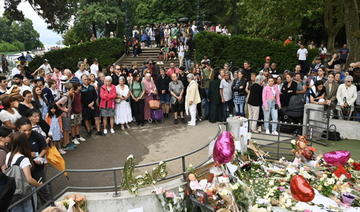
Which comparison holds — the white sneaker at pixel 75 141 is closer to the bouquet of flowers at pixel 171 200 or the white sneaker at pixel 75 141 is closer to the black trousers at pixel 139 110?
the black trousers at pixel 139 110

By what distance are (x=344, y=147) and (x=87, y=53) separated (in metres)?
16.2

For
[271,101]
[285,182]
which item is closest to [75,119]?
[271,101]

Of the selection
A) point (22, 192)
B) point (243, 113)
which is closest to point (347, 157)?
point (243, 113)

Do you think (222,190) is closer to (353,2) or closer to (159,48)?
(353,2)

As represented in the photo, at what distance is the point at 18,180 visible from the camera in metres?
5.54

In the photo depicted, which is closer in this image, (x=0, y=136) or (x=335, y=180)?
(x=0, y=136)

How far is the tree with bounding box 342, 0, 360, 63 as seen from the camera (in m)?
16.9

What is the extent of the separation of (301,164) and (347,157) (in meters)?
1.07

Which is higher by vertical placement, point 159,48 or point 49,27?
point 49,27

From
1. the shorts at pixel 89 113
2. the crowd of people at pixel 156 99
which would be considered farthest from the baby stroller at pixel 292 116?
the shorts at pixel 89 113

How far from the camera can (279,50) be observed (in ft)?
61.5

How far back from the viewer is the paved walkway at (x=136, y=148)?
26.8 feet

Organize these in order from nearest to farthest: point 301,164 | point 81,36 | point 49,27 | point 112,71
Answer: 1. point 301,164
2. point 112,71
3. point 49,27
4. point 81,36

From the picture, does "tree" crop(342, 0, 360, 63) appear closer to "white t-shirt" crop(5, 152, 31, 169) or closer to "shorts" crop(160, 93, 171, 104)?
"shorts" crop(160, 93, 171, 104)
